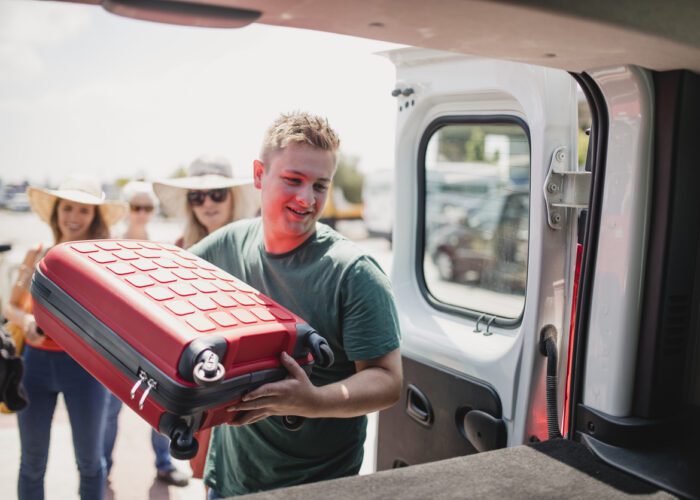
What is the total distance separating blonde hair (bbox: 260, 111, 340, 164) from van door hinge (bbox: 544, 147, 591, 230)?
72 centimetres

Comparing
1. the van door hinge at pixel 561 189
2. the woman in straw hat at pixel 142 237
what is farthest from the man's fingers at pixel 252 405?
the woman in straw hat at pixel 142 237

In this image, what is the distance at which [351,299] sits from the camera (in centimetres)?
192

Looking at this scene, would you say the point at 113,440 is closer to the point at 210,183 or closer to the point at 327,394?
the point at 210,183

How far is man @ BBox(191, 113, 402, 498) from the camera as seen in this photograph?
1.90 meters

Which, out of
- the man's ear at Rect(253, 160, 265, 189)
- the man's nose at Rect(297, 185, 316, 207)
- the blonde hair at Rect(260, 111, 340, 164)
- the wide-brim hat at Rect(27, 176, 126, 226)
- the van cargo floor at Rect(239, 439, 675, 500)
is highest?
the blonde hair at Rect(260, 111, 340, 164)

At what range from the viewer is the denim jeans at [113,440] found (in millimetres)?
3962

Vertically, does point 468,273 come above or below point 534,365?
below

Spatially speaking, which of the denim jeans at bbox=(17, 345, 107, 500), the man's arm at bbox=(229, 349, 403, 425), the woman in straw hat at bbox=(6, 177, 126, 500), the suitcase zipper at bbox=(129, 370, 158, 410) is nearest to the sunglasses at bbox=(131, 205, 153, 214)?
the woman in straw hat at bbox=(6, 177, 126, 500)

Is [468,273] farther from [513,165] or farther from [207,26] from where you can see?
[207,26]

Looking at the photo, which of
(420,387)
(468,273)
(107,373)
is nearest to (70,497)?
(420,387)

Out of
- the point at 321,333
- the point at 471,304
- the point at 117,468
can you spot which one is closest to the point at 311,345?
the point at 321,333

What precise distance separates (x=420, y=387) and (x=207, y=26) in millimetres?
1976

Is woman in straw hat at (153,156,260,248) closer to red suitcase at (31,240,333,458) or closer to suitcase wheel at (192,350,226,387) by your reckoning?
red suitcase at (31,240,333,458)

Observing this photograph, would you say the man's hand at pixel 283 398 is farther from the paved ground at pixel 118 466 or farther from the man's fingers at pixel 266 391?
the paved ground at pixel 118 466
